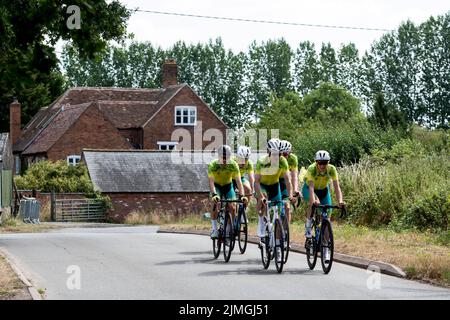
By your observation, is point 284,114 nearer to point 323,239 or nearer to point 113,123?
point 113,123

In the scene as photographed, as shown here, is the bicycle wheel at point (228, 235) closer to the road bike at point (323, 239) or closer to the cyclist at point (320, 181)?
the cyclist at point (320, 181)

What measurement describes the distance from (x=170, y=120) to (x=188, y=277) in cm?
5246

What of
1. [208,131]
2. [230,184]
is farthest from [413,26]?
[230,184]

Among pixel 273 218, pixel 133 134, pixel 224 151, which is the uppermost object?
pixel 133 134

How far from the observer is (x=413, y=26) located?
99000 millimetres

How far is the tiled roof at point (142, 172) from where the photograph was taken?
4756cm

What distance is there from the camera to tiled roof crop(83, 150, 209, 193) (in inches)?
1873

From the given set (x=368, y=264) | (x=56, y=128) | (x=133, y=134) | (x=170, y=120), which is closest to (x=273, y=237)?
(x=368, y=264)

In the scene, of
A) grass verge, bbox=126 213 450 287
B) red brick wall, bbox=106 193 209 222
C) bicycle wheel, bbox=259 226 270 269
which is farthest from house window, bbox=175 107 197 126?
bicycle wheel, bbox=259 226 270 269

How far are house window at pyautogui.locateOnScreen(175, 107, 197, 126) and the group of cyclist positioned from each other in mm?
49123

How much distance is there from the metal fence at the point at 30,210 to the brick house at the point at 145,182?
6079 mm

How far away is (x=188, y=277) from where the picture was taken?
1409 centimetres

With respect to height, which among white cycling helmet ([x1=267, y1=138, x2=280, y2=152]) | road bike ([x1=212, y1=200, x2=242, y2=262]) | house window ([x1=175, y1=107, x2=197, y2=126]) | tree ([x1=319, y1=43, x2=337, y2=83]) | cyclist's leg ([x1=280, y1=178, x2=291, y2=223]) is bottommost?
road bike ([x1=212, y1=200, x2=242, y2=262])

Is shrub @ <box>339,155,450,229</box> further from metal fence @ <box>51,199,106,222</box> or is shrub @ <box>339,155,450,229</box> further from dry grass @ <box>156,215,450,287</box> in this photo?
metal fence @ <box>51,199,106,222</box>
